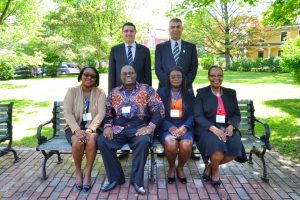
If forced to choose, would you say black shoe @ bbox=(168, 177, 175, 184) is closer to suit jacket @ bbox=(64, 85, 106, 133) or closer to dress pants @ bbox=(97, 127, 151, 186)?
dress pants @ bbox=(97, 127, 151, 186)

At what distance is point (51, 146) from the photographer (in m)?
4.64

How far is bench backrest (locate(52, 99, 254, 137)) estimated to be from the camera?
5309 mm

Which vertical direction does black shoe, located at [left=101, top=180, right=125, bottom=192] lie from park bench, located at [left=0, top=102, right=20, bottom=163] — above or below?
below

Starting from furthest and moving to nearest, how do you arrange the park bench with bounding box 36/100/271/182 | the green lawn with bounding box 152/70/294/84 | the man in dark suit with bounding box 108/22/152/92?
the green lawn with bounding box 152/70/294/84 → the man in dark suit with bounding box 108/22/152/92 → the park bench with bounding box 36/100/271/182

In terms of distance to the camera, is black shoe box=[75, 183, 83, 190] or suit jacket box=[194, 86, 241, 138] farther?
suit jacket box=[194, 86, 241, 138]

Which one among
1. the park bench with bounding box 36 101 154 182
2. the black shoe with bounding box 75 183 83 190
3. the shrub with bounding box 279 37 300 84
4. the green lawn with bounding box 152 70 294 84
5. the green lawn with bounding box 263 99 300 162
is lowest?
the black shoe with bounding box 75 183 83 190

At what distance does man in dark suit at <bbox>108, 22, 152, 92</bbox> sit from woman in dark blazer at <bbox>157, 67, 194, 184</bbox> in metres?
0.58

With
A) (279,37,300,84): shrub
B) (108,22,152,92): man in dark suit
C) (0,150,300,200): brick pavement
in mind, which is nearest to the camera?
(0,150,300,200): brick pavement

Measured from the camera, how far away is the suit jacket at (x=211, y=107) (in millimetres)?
4645

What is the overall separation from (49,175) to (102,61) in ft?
101

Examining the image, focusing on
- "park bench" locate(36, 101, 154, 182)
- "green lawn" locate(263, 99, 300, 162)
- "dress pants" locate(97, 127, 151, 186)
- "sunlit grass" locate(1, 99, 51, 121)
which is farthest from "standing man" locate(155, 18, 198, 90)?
"sunlit grass" locate(1, 99, 51, 121)

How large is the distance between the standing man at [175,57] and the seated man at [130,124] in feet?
2.27

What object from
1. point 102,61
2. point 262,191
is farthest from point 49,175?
point 102,61

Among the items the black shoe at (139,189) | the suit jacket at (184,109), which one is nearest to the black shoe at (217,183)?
the suit jacket at (184,109)
